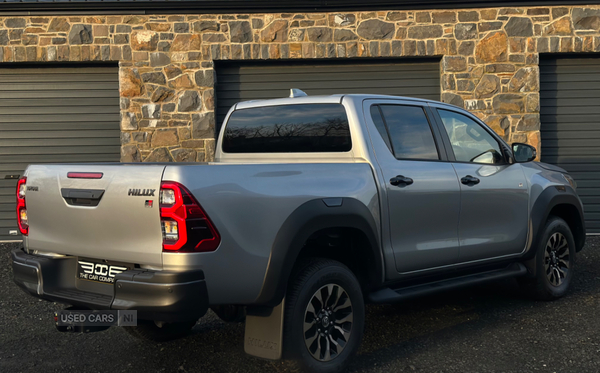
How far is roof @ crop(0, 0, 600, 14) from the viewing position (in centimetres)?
993

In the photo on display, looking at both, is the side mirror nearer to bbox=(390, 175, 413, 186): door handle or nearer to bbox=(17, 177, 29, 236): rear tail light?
bbox=(390, 175, 413, 186): door handle

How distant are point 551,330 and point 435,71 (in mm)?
6348

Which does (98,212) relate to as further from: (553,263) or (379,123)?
(553,263)

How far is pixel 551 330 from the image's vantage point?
4953mm

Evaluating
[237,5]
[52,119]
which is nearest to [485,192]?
[237,5]

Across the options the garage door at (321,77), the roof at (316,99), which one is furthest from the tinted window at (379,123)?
the garage door at (321,77)

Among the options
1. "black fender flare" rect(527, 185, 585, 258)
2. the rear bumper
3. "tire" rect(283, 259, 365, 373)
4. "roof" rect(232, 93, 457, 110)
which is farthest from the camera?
"black fender flare" rect(527, 185, 585, 258)

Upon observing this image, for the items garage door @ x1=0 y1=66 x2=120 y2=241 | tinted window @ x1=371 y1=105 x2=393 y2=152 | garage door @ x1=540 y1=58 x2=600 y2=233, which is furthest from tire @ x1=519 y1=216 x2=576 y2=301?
garage door @ x1=0 y1=66 x2=120 y2=241

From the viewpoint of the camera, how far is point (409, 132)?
478 cm

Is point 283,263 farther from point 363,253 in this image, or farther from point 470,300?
point 470,300

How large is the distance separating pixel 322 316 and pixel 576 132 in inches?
329

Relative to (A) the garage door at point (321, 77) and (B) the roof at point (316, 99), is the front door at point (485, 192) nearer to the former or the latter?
(B) the roof at point (316, 99)

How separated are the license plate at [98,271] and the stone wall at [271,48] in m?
6.53

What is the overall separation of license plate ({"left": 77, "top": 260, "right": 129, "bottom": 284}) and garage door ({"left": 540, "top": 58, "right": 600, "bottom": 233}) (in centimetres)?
883
